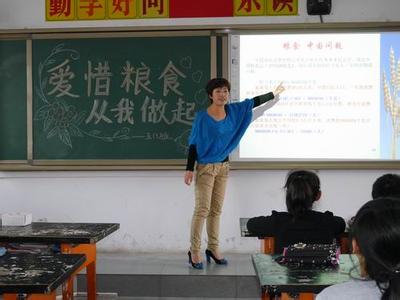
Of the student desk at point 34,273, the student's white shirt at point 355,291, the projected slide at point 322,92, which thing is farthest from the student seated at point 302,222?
the projected slide at point 322,92

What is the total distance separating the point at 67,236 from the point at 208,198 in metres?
1.36

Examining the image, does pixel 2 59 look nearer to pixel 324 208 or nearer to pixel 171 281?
Answer: pixel 171 281

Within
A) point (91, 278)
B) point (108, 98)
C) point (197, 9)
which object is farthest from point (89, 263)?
point (197, 9)

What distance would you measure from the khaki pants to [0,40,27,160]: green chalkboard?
1.58 m

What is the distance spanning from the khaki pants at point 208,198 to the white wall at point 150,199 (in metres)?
0.51

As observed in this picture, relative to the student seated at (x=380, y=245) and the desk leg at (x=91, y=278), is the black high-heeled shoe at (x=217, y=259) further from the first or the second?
the student seated at (x=380, y=245)

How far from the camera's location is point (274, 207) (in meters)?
4.32

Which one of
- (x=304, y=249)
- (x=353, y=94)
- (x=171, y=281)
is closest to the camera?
(x=304, y=249)

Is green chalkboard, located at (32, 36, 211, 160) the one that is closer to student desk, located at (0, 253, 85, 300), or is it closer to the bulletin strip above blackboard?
the bulletin strip above blackboard

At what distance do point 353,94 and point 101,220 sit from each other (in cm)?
229

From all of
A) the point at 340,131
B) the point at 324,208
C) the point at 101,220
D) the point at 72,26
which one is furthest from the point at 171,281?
the point at 72,26

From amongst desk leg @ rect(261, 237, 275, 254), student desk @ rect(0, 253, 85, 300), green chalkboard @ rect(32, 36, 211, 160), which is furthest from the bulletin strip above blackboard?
student desk @ rect(0, 253, 85, 300)

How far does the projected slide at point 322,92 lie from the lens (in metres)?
4.12

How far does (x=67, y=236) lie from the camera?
251 cm
